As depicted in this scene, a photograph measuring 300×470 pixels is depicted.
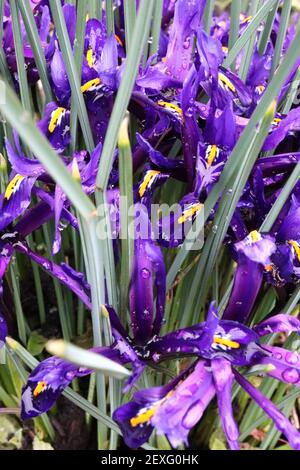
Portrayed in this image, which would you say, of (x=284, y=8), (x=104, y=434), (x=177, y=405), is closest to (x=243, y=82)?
(x=284, y=8)

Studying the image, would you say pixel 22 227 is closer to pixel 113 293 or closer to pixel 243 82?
pixel 113 293

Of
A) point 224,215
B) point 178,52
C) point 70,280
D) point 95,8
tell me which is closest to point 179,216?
point 224,215

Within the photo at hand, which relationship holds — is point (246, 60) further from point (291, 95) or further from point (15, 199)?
point (15, 199)

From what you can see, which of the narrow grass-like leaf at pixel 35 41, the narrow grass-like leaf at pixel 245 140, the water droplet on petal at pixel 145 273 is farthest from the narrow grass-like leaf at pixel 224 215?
the narrow grass-like leaf at pixel 35 41

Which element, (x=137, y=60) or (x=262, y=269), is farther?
(x=262, y=269)

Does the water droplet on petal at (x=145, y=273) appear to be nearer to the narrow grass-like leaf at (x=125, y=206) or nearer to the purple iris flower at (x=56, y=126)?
the narrow grass-like leaf at (x=125, y=206)

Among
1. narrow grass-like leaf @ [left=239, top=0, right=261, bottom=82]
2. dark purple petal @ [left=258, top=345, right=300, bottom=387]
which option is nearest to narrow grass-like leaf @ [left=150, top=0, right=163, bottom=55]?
narrow grass-like leaf @ [left=239, top=0, right=261, bottom=82]

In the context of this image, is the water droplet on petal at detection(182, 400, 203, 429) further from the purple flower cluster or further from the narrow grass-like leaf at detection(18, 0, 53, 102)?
the narrow grass-like leaf at detection(18, 0, 53, 102)
